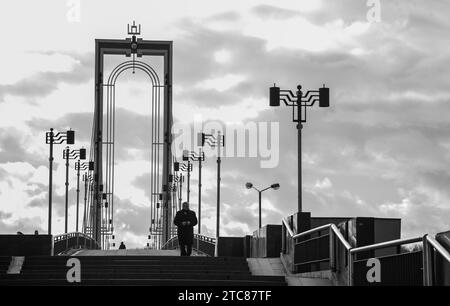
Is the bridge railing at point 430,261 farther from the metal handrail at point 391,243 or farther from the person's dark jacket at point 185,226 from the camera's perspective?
the person's dark jacket at point 185,226

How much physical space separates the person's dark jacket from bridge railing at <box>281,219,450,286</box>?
3.04 m

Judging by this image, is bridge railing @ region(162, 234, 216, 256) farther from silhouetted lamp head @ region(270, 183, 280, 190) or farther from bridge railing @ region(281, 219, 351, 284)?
silhouetted lamp head @ region(270, 183, 280, 190)

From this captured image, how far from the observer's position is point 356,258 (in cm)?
1650

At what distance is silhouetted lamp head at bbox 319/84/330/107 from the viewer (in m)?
34.4

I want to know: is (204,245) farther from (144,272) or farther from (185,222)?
(144,272)

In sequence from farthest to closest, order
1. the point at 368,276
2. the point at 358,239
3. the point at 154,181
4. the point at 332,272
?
the point at 154,181 < the point at 332,272 < the point at 358,239 < the point at 368,276

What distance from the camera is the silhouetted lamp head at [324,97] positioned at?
34.4m

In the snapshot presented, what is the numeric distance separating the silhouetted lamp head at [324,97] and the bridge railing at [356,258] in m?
9.78

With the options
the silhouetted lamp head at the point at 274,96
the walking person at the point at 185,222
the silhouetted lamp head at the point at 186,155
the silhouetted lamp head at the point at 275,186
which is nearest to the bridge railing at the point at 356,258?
the walking person at the point at 185,222

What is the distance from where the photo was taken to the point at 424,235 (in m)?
12.1
